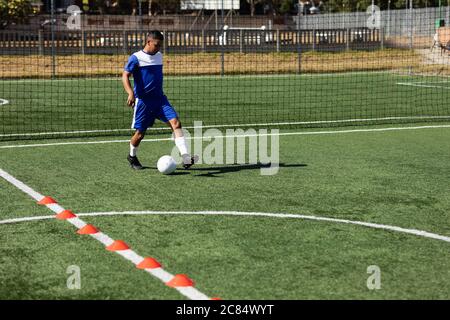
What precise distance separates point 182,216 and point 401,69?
2953 cm

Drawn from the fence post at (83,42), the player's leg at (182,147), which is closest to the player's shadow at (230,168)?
the player's leg at (182,147)

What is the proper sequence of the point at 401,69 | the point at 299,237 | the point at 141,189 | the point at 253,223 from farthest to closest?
the point at 401,69, the point at 141,189, the point at 253,223, the point at 299,237

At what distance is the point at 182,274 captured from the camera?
643cm

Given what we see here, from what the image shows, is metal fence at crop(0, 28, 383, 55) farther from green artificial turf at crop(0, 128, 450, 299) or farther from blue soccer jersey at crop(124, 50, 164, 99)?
green artificial turf at crop(0, 128, 450, 299)

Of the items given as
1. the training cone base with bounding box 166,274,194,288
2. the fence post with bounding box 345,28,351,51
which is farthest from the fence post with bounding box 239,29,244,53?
the training cone base with bounding box 166,274,194,288

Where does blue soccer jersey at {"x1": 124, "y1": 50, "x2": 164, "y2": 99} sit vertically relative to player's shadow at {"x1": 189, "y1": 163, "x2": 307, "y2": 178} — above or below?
above

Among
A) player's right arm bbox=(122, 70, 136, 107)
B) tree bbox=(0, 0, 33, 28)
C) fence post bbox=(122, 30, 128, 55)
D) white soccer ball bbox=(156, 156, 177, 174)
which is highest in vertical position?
tree bbox=(0, 0, 33, 28)

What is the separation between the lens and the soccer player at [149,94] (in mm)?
11508

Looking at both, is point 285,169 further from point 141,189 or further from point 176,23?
point 176,23

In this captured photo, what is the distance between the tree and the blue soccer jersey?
42171 millimetres

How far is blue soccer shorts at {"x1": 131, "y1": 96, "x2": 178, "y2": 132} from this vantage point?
38.6 ft
